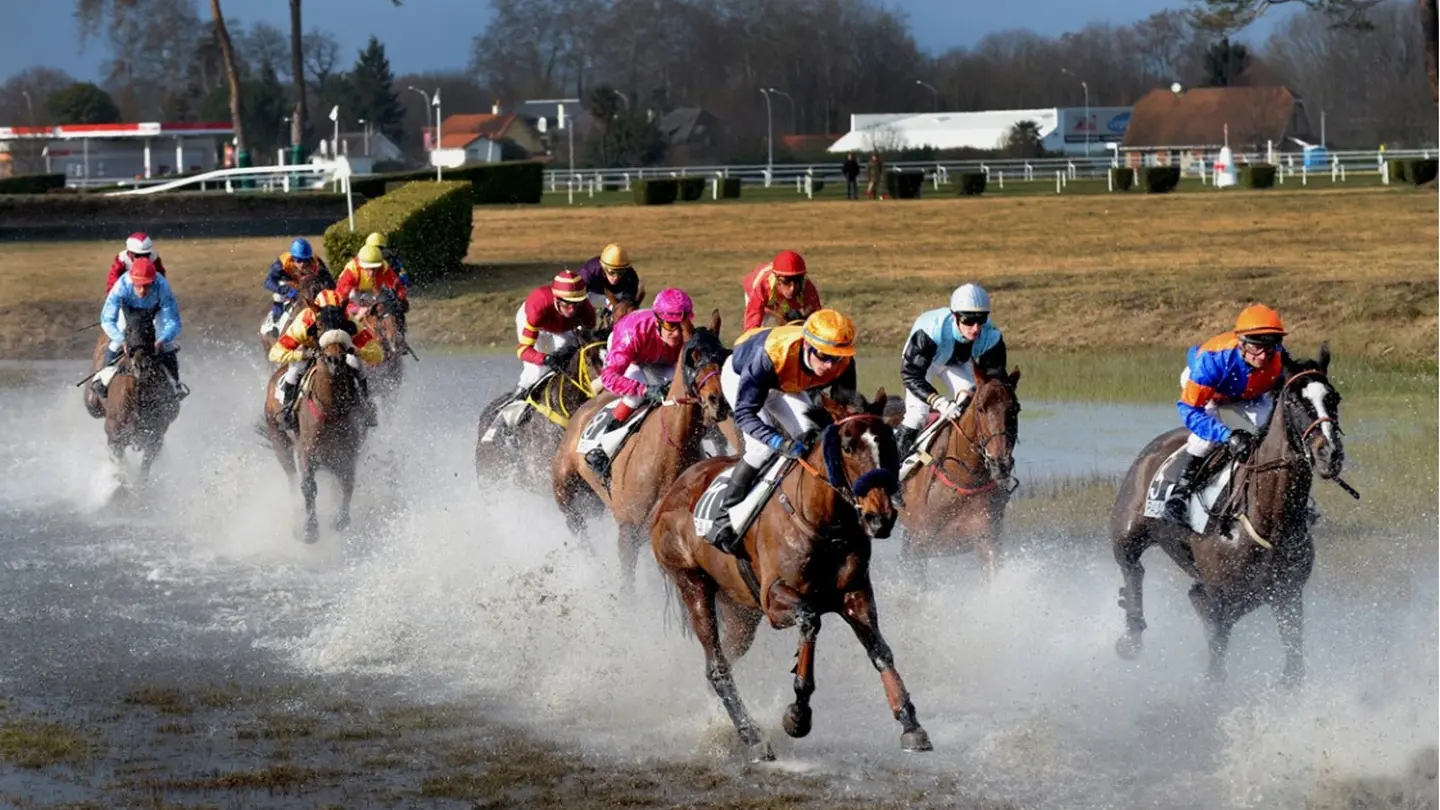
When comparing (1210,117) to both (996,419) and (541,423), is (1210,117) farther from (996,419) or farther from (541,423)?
(996,419)

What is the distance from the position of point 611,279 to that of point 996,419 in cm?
460

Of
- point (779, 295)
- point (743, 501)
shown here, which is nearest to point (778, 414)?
point (743, 501)

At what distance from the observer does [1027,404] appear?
22.5 metres

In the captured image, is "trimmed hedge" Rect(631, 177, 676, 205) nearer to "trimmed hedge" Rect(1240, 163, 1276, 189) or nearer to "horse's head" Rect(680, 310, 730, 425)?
"trimmed hedge" Rect(1240, 163, 1276, 189)

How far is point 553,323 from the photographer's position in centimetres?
1605

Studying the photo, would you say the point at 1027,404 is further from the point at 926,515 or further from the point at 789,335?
the point at 789,335

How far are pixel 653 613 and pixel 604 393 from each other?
2182 mm

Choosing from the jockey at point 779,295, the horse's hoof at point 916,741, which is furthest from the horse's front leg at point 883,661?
the jockey at point 779,295

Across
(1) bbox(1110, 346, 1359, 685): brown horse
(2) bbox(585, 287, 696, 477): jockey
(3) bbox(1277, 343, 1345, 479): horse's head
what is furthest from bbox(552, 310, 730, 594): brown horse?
(3) bbox(1277, 343, 1345, 479): horse's head

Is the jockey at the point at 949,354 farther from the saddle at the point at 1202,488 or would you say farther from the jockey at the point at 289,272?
the jockey at the point at 289,272

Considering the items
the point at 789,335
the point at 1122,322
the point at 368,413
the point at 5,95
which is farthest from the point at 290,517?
the point at 5,95

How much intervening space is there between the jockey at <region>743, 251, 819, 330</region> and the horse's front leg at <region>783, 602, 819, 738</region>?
5552 mm

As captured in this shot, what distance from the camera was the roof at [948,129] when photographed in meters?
142

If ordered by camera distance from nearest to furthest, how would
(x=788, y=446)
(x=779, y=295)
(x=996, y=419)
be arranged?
(x=788, y=446)
(x=996, y=419)
(x=779, y=295)
